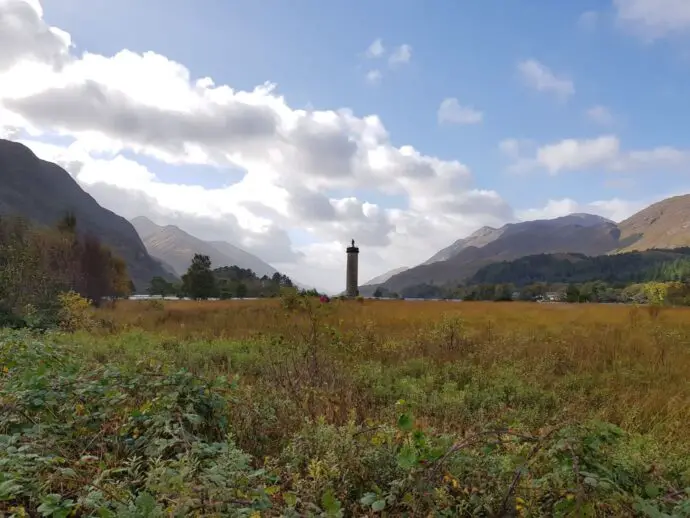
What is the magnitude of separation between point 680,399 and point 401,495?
Result: 16.5ft

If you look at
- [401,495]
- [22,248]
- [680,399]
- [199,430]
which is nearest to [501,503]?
[401,495]

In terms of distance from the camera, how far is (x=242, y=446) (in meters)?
3.82

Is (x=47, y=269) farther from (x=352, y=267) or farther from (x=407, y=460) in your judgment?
(x=407, y=460)

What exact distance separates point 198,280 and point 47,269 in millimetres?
31510

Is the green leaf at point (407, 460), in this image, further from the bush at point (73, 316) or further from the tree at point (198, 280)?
the tree at point (198, 280)

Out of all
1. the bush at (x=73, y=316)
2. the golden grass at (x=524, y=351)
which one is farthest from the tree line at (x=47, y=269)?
the golden grass at (x=524, y=351)

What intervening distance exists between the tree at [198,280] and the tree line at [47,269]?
7902mm

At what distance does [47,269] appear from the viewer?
2459cm

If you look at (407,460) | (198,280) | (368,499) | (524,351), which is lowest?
(524,351)

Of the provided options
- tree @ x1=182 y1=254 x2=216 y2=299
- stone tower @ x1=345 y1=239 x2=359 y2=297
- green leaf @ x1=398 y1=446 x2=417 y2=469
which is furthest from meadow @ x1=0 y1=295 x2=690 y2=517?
tree @ x1=182 y1=254 x2=216 y2=299

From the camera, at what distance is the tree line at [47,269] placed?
50.2ft

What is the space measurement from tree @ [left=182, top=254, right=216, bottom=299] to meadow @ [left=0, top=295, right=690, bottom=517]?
47.4 m

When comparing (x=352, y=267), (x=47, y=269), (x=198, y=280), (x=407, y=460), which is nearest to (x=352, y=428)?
(x=407, y=460)

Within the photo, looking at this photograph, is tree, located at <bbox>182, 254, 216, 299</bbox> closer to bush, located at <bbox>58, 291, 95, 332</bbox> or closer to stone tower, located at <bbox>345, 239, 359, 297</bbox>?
stone tower, located at <bbox>345, 239, 359, 297</bbox>
